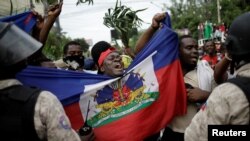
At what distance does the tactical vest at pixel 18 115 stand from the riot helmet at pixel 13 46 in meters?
0.18

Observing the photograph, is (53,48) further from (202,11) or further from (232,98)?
(202,11)

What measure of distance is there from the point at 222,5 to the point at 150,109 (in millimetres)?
30707

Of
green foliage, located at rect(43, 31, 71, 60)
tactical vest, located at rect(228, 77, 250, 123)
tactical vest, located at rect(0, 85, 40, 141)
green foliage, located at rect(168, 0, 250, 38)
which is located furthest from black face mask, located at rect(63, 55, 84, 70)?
green foliage, located at rect(168, 0, 250, 38)

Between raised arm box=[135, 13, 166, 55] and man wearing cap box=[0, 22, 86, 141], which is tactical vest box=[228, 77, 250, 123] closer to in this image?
man wearing cap box=[0, 22, 86, 141]

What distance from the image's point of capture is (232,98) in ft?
7.14

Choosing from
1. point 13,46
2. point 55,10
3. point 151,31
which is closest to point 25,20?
point 55,10

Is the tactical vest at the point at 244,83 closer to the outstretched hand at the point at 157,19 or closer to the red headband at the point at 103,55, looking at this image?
the outstretched hand at the point at 157,19

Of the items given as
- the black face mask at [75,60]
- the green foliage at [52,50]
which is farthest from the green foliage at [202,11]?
the black face mask at [75,60]

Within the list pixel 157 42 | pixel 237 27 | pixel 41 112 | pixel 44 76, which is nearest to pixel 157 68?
pixel 157 42

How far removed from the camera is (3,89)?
2312mm

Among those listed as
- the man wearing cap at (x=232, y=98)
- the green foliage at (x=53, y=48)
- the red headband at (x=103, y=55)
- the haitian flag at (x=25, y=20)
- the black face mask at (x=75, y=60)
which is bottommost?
the green foliage at (x=53, y=48)

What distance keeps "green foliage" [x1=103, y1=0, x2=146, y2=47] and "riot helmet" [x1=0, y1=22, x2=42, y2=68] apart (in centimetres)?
280

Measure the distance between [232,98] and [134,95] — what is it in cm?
167

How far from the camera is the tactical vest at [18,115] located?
86.7 inches
